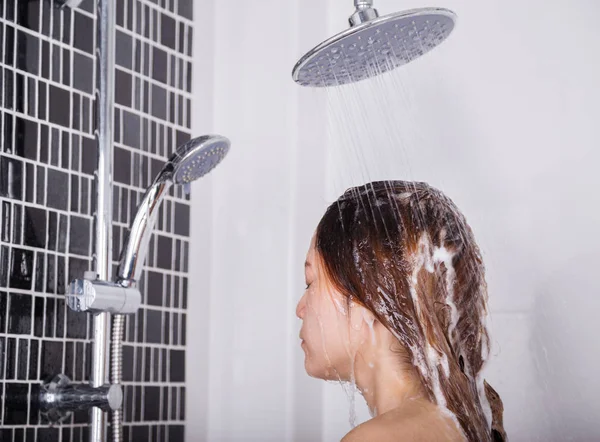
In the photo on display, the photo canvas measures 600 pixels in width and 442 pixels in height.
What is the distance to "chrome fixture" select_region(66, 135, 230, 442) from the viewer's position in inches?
51.3

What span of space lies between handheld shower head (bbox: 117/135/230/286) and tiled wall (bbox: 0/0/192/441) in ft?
0.35

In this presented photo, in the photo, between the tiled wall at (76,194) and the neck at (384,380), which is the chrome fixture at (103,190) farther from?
the neck at (384,380)

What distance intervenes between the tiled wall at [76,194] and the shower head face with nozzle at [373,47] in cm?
46

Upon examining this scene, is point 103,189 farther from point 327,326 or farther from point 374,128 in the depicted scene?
point 374,128

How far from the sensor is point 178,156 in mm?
1378

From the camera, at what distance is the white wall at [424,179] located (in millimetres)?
1507

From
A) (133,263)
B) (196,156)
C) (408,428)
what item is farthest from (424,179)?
(408,428)

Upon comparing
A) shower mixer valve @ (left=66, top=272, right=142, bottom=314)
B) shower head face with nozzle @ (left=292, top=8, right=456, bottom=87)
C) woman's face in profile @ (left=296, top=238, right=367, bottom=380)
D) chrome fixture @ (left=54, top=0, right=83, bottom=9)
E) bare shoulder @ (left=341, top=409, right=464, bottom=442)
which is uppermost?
chrome fixture @ (left=54, top=0, right=83, bottom=9)

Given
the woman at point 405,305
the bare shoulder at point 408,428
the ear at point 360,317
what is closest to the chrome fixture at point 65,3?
the woman at point 405,305

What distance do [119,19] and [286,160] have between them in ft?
1.42

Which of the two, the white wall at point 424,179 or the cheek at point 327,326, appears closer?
the cheek at point 327,326

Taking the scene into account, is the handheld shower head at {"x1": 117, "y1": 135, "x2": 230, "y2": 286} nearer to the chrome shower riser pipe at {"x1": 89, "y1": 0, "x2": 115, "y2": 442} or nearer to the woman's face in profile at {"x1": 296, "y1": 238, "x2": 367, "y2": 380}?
the chrome shower riser pipe at {"x1": 89, "y1": 0, "x2": 115, "y2": 442}

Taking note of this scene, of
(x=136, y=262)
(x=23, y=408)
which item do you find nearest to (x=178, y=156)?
(x=136, y=262)

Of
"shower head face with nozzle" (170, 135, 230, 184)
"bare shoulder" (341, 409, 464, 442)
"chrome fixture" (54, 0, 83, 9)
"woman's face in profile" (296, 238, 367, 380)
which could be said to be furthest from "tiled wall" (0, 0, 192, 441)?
"bare shoulder" (341, 409, 464, 442)
